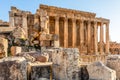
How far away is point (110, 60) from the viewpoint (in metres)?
5.47

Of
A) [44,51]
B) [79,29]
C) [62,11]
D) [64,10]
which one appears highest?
[64,10]

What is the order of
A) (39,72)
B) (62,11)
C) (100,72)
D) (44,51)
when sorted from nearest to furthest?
(100,72) → (39,72) → (44,51) → (62,11)

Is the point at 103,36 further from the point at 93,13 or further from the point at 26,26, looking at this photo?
the point at 26,26

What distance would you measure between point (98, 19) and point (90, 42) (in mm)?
4175

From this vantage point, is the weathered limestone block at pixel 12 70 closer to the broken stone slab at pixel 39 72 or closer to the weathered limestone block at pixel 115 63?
the broken stone slab at pixel 39 72

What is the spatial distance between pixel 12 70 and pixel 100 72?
2.18 m

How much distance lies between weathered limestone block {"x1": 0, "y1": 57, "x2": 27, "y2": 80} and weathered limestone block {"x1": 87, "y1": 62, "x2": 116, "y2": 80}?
181 centimetres

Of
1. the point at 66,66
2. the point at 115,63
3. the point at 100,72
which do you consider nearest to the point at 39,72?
the point at 66,66

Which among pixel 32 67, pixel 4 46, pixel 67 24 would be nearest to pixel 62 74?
pixel 32 67

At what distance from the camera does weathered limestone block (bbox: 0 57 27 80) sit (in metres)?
3.89

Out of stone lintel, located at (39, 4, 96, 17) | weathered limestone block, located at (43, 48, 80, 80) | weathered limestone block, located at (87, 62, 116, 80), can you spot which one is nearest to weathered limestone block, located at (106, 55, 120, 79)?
weathered limestone block, located at (87, 62, 116, 80)

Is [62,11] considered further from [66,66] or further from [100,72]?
[100,72]

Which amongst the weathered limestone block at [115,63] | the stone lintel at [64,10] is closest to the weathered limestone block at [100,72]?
the weathered limestone block at [115,63]

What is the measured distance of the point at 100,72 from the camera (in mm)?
4680
